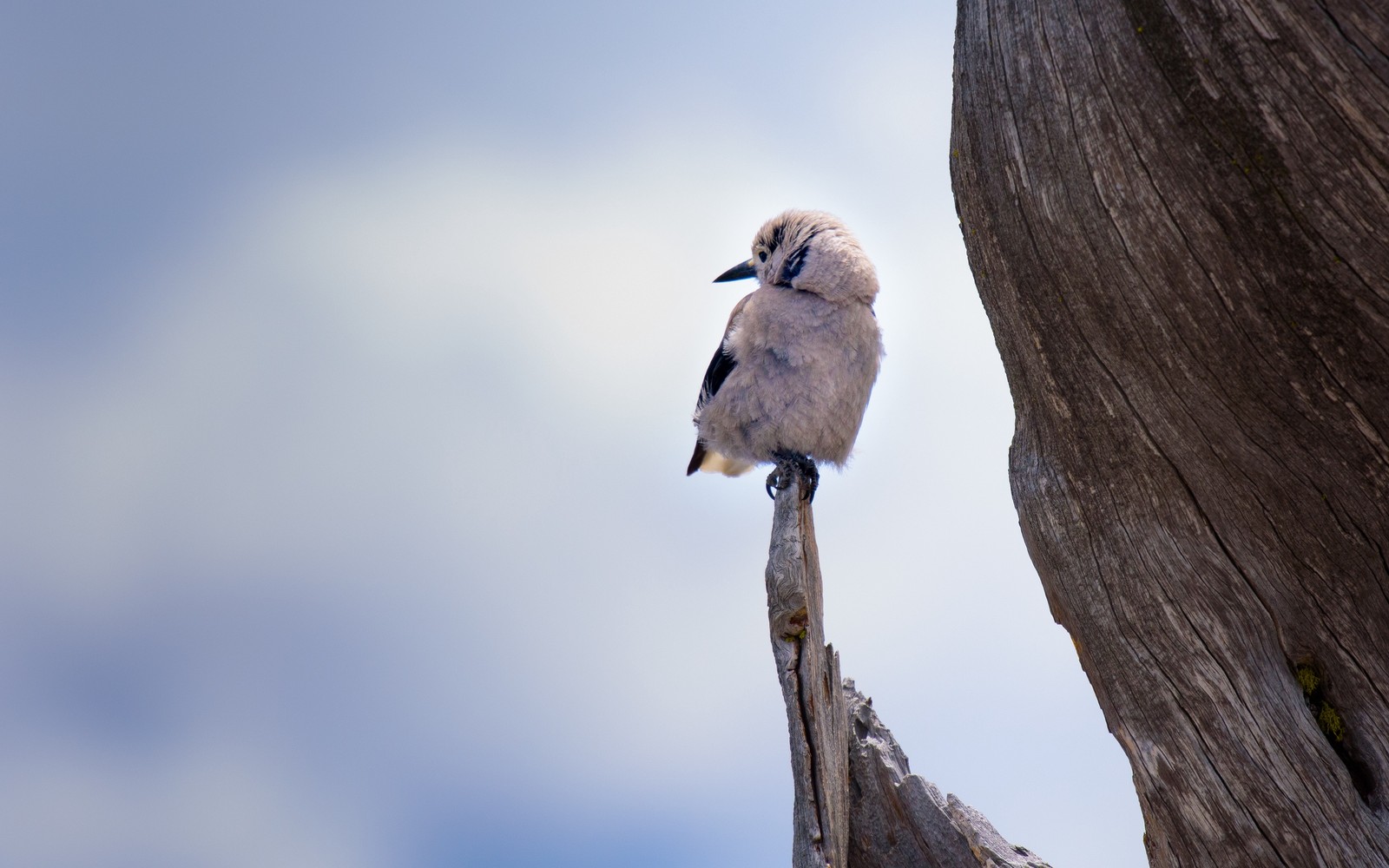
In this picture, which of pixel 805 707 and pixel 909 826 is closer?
pixel 805 707

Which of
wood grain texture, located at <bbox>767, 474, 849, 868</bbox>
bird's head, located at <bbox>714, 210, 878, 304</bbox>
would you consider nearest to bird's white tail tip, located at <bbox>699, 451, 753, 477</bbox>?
bird's head, located at <bbox>714, 210, 878, 304</bbox>

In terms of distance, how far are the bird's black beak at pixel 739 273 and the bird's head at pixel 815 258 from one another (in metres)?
0.30

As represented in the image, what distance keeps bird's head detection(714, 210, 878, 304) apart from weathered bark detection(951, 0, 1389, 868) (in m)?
2.29

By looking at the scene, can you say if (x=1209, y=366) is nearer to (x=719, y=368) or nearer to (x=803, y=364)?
(x=803, y=364)

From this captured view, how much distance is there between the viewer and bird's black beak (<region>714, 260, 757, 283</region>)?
7062 mm

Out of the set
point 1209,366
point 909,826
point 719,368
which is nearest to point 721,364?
point 719,368

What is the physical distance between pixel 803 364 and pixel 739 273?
1.54m

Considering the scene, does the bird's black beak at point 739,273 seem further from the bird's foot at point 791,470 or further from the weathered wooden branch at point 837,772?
the weathered wooden branch at point 837,772

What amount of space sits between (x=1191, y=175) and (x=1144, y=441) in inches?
34.0

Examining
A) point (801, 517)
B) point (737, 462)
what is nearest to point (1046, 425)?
point (801, 517)

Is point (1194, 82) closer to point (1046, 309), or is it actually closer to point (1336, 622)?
point (1046, 309)

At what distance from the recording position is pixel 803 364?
5.82 metres

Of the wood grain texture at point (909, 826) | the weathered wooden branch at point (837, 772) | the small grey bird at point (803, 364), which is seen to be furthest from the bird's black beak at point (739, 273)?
the wood grain texture at point (909, 826)

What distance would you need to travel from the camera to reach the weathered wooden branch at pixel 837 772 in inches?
167
